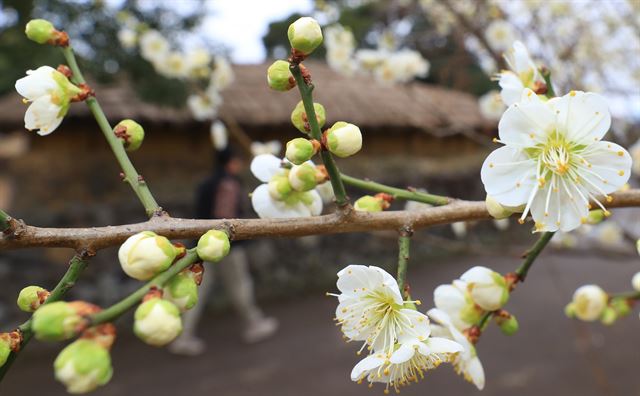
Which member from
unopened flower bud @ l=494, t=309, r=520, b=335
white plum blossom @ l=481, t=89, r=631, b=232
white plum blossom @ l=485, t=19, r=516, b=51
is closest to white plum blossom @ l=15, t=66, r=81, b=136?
white plum blossom @ l=481, t=89, r=631, b=232

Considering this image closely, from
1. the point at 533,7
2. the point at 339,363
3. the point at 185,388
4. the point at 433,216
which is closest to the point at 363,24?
the point at 533,7

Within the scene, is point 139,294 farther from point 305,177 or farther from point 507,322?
point 507,322

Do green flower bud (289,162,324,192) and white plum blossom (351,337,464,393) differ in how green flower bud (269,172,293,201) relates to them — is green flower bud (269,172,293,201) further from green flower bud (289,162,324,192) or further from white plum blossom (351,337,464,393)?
white plum blossom (351,337,464,393)

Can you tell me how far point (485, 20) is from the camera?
3.02 meters

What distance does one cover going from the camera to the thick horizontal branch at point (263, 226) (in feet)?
1.78

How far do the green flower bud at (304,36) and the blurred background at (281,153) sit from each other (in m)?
1.07

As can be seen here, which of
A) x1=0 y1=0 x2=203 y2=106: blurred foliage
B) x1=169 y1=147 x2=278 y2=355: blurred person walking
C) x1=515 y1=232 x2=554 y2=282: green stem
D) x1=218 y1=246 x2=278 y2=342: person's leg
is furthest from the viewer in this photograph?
x1=218 y1=246 x2=278 y2=342: person's leg

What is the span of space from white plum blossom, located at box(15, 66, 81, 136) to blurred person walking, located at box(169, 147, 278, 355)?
313 centimetres

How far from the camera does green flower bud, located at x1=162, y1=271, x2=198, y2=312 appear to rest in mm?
530

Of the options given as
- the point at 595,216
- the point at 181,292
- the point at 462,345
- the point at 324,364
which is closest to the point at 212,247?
the point at 181,292

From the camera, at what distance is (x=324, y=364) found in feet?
13.6

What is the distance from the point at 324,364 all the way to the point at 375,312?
12.0 ft

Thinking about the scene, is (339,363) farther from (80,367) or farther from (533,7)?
(80,367)

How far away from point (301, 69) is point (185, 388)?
12.0 ft
